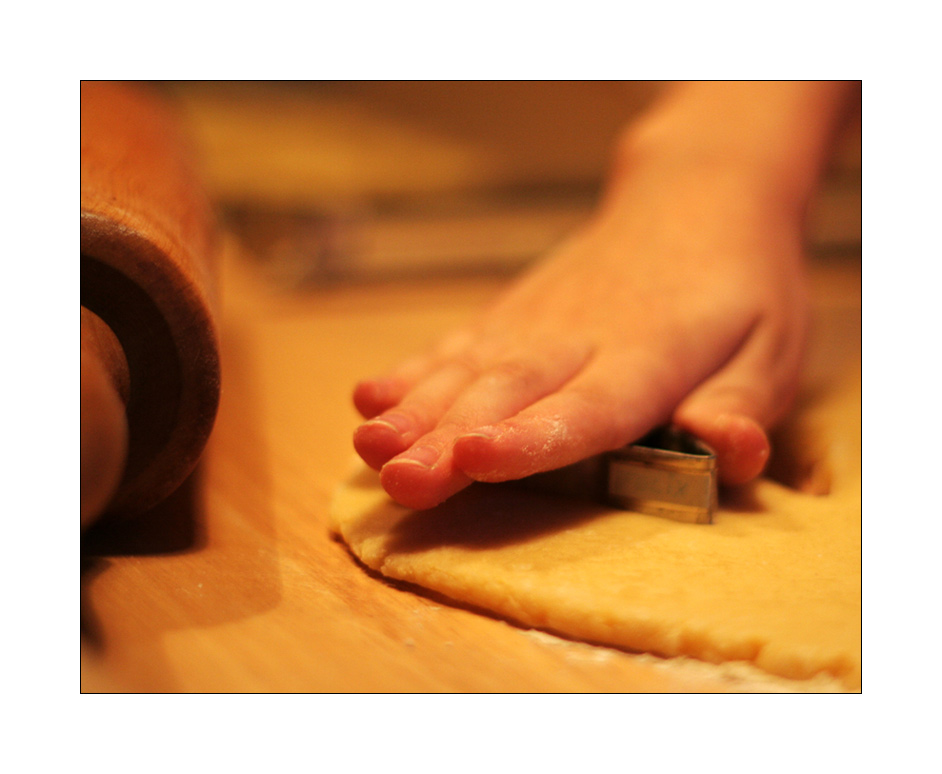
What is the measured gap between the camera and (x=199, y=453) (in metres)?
0.58

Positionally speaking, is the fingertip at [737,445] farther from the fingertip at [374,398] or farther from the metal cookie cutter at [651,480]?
the fingertip at [374,398]

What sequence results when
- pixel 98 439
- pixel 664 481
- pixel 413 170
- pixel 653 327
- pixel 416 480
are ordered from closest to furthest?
1. pixel 98 439
2. pixel 416 480
3. pixel 664 481
4. pixel 653 327
5. pixel 413 170

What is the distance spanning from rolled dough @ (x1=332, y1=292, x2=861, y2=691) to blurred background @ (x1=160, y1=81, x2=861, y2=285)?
2.33 ft

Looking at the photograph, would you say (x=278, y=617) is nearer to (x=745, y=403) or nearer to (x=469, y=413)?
(x=469, y=413)

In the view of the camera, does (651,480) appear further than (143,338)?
Yes

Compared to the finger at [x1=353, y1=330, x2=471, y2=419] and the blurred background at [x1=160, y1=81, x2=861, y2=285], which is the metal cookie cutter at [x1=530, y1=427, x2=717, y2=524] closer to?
the finger at [x1=353, y1=330, x2=471, y2=419]

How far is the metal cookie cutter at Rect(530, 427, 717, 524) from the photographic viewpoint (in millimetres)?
638

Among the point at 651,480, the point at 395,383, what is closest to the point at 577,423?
the point at 651,480

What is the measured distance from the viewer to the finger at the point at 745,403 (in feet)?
2.15

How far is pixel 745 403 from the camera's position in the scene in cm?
73

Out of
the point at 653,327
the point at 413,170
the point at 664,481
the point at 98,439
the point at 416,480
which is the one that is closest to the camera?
the point at 98,439

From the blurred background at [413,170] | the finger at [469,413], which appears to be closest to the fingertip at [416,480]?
the finger at [469,413]

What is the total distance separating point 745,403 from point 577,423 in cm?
20
